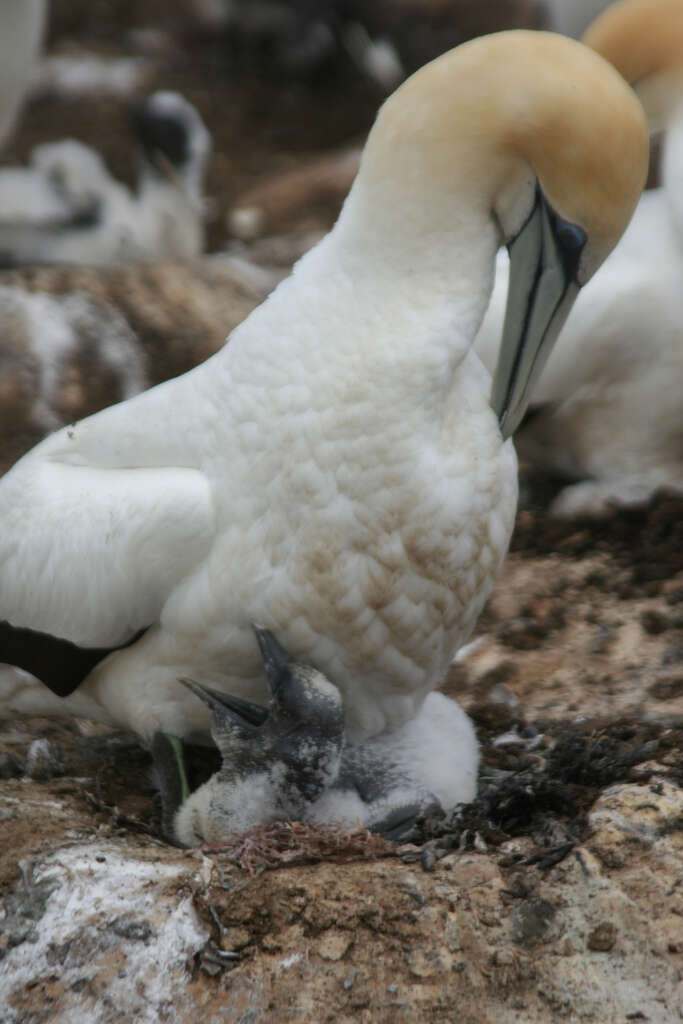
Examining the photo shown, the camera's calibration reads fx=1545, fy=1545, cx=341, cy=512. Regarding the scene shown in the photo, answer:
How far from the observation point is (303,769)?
144 inches

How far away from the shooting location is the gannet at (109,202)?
348 inches

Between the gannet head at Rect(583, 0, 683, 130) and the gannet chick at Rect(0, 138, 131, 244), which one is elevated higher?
the gannet head at Rect(583, 0, 683, 130)

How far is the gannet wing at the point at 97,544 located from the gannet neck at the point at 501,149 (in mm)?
772

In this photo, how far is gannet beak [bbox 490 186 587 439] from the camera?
346cm

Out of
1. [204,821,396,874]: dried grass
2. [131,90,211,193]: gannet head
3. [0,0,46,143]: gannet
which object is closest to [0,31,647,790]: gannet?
[204,821,396,874]: dried grass

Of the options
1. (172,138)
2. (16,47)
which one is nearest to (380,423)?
(16,47)

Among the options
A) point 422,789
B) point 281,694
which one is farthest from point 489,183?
point 422,789

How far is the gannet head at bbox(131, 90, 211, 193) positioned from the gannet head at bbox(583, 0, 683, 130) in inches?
182

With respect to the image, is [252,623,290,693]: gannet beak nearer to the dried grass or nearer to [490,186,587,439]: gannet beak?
the dried grass

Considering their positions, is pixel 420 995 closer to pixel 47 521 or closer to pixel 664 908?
pixel 664 908

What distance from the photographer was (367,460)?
345cm

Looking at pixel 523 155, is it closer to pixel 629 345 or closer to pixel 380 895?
pixel 380 895

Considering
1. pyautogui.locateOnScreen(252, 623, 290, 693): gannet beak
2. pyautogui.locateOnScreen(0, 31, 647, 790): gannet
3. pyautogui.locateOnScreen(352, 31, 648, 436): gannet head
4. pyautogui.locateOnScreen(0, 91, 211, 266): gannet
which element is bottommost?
pyautogui.locateOnScreen(0, 91, 211, 266): gannet

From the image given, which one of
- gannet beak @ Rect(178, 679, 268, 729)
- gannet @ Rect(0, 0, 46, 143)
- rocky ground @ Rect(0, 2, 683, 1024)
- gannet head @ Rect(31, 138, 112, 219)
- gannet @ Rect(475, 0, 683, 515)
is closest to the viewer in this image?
rocky ground @ Rect(0, 2, 683, 1024)
